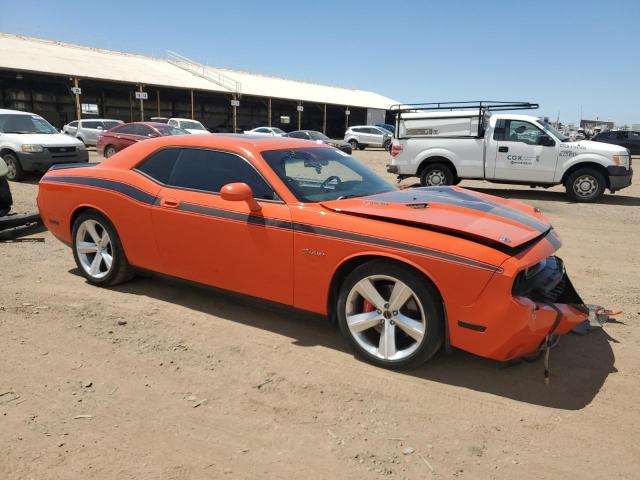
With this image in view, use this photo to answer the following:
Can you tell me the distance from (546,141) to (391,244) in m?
9.76

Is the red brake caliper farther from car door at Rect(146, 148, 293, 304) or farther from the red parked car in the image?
the red parked car

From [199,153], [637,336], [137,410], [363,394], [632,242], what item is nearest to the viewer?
[137,410]

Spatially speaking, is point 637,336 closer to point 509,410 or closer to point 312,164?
point 509,410

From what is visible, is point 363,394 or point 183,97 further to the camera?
point 183,97

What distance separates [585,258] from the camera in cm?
640

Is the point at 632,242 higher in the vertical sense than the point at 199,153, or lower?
lower

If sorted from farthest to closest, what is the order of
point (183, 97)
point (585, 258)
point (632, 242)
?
point (183, 97), point (632, 242), point (585, 258)

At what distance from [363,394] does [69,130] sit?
26840 mm

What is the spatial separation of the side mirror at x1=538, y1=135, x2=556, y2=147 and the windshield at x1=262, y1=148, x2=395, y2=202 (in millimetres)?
8396

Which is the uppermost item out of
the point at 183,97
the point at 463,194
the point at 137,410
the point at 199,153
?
the point at 183,97

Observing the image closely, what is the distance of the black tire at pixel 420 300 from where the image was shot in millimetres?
3154

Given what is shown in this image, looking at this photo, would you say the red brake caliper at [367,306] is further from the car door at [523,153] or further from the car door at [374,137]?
the car door at [374,137]

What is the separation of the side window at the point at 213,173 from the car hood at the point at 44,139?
952cm

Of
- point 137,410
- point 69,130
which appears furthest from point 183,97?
point 137,410
